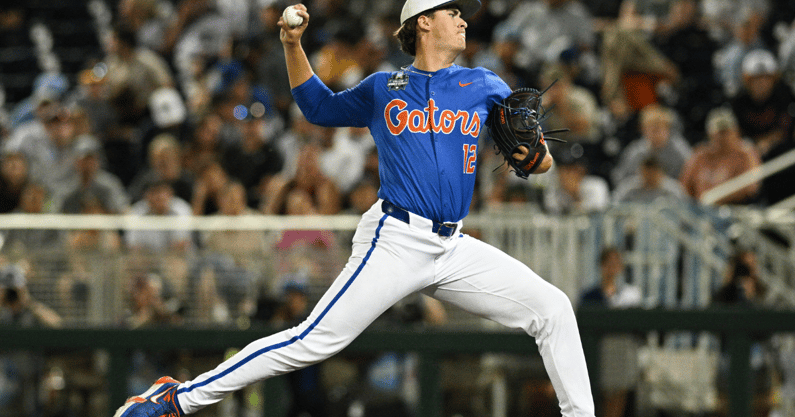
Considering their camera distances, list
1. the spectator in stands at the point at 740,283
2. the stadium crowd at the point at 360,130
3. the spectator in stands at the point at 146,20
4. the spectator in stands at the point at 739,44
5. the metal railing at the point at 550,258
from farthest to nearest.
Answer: the spectator in stands at the point at 146,20, the spectator in stands at the point at 739,44, the stadium crowd at the point at 360,130, the metal railing at the point at 550,258, the spectator in stands at the point at 740,283

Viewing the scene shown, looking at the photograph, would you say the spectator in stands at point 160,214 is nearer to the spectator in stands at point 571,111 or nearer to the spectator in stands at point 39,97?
the spectator in stands at point 39,97

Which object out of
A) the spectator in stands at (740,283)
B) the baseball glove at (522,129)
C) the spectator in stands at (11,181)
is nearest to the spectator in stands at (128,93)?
the spectator in stands at (11,181)

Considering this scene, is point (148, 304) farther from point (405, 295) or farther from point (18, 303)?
point (405, 295)

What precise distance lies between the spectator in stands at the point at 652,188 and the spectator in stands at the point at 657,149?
16.5 inches

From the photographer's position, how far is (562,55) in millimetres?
9531

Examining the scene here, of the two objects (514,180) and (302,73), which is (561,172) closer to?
(514,180)

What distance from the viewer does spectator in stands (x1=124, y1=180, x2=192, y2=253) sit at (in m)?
7.62

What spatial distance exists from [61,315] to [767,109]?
253 inches

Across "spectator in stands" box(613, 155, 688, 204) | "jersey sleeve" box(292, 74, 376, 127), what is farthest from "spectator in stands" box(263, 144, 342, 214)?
"jersey sleeve" box(292, 74, 376, 127)

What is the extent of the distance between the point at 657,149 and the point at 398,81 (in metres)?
5.34

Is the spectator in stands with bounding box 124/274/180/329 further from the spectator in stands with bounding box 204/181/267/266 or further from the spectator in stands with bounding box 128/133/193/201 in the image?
the spectator in stands with bounding box 128/133/193/201

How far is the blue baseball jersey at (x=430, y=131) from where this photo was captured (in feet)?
12.8

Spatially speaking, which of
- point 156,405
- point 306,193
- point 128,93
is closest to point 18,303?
point 306,193

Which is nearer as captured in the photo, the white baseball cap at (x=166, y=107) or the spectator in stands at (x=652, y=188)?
the spectator in stands at (x=652, y=188)
